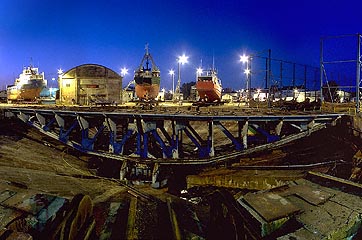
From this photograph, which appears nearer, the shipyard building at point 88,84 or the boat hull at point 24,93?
the shipyard building at point 88,84

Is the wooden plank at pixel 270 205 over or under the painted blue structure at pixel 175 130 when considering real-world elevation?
under

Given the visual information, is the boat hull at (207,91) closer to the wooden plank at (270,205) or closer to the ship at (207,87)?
the ship at (207,87)

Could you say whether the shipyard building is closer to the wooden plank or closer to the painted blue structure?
the painted blue structure

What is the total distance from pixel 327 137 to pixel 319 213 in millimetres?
8426

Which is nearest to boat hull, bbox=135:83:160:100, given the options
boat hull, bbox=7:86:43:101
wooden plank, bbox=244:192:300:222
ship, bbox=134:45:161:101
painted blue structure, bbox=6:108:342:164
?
ship, bbox=134:45:161:101

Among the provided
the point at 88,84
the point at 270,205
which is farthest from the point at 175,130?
the point at 88,84

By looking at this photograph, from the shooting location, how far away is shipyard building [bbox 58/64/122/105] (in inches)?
1136

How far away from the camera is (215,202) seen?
6953 millimetres

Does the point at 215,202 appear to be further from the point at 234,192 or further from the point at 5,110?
the point at 5,110

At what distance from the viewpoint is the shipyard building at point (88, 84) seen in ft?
94.6

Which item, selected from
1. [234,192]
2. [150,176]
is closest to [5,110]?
[150,176]

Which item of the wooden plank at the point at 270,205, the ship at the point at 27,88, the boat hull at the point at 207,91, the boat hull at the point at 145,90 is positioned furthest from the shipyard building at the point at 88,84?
the wooden plank at the point at 270,205

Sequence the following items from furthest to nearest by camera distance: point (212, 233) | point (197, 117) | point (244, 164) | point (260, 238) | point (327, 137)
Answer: point (327, 137), point (244, 164), point (197, 117), point (212, 233), point (260, 238)

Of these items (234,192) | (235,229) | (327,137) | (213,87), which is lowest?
(234,192)
